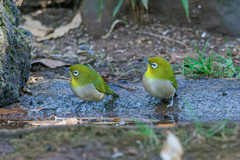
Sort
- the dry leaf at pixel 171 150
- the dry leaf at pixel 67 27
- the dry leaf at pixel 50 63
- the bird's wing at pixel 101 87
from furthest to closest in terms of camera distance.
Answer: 1. the dry leaf at pixel 67 27
2. the dry leaf at pixel 50 63
3. the bird's wing at pixel 101 87
4. the dry leaf at pixel 171 150

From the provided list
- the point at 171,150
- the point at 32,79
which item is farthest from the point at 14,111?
the point at 171,150

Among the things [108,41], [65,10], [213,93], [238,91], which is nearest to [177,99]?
[213,93]

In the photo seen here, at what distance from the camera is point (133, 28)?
7.88m

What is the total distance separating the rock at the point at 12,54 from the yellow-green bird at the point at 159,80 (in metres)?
1.81

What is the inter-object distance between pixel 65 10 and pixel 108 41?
6.99 feet

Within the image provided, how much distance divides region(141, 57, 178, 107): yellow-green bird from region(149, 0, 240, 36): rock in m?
3.95

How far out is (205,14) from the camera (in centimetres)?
739

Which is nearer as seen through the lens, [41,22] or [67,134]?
[67,134]

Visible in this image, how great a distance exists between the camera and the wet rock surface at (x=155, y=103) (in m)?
3.84

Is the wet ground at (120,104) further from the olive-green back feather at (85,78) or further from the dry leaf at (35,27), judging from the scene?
the olive-green back feather at (85,78)

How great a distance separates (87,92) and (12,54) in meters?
1.17

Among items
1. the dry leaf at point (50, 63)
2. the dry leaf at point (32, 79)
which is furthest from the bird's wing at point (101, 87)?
the dry leaf at point (50, 63)

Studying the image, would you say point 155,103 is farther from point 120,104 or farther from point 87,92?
point 87,92

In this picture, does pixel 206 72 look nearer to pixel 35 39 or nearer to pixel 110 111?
pixel 110 111
